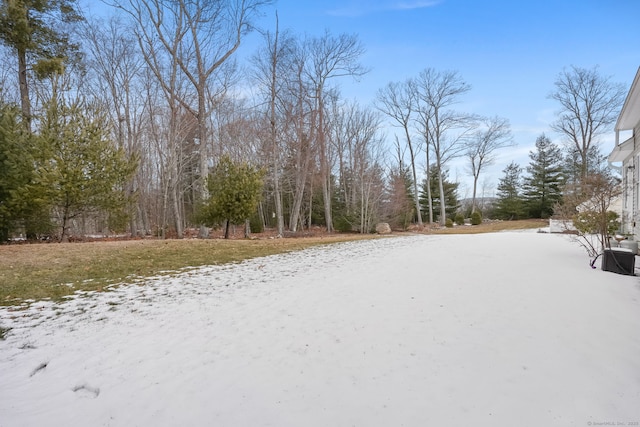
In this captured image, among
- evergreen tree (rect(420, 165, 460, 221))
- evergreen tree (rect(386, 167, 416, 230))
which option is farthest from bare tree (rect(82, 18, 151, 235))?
evergreen tree (rect(420, 165, 460, 221))

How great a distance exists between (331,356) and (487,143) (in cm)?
3198

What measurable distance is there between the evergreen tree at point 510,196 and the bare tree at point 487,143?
6.47 ft

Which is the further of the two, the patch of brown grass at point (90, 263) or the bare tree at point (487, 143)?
the bare tree at point (487, 143)

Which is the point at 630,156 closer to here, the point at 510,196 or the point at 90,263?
the point at 90,263

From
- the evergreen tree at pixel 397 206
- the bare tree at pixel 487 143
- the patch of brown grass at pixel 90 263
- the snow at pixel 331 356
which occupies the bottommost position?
the snow at pixel 331 356

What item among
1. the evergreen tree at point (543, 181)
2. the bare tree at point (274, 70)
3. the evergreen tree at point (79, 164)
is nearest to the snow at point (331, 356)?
the evergreen tree at point (79, 164)

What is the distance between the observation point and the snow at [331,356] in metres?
1.85

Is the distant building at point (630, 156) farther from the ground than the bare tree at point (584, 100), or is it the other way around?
the bare tree at point (584, 100)

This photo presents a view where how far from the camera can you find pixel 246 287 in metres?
4.71

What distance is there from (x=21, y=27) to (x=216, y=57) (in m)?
6.94

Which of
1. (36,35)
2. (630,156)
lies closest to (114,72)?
(36,35)

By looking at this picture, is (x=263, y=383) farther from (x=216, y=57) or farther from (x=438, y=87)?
(x=438, y=87)

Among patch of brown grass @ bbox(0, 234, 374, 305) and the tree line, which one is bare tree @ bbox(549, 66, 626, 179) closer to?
the tree line

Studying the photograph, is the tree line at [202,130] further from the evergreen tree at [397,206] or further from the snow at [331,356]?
the snow at [331,356]
